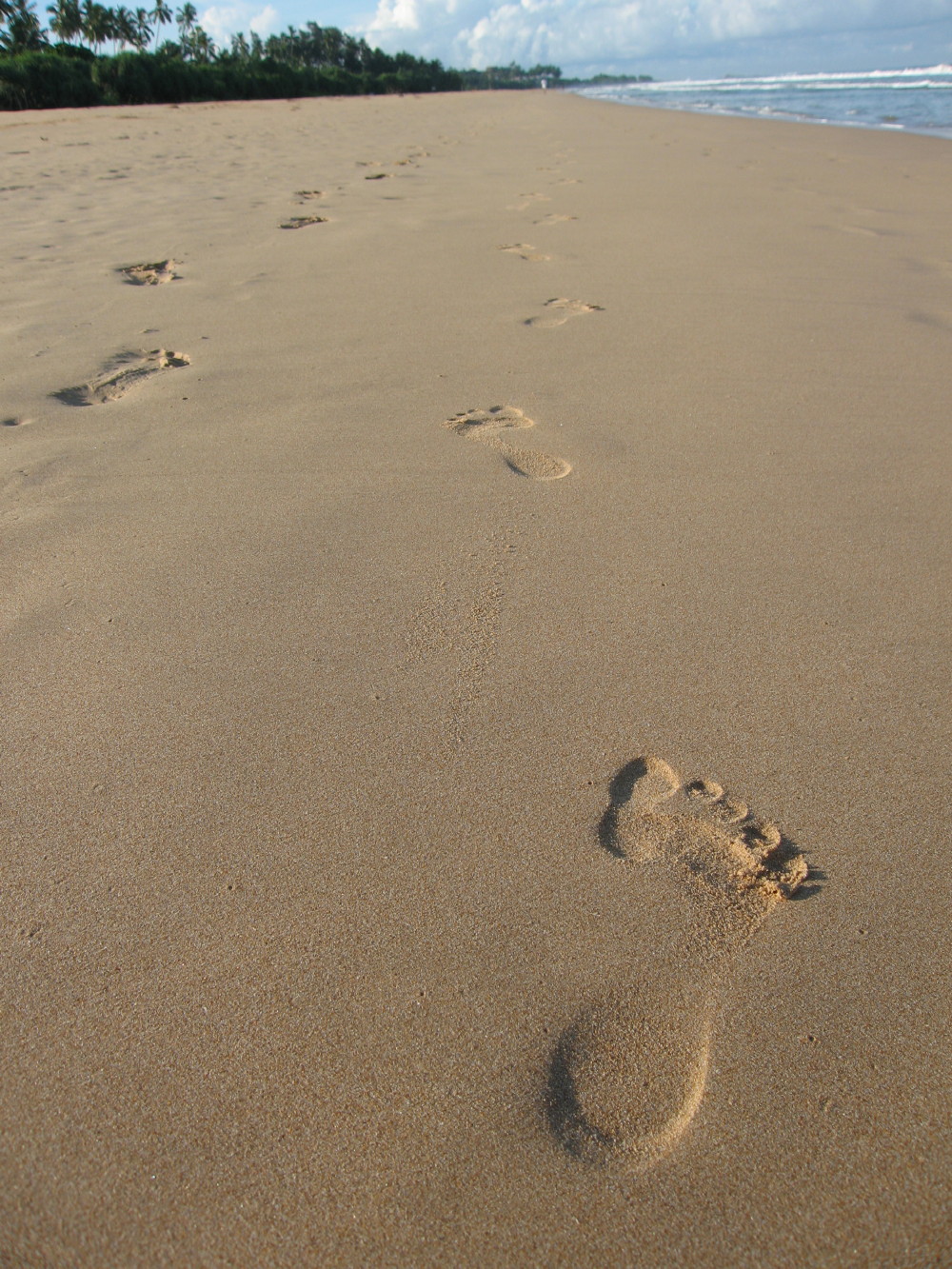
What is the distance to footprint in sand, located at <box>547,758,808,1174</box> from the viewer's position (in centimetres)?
76

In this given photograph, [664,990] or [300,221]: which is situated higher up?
[300,221]

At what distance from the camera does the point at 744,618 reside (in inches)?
54.3

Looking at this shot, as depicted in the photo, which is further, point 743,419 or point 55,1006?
point 743,419

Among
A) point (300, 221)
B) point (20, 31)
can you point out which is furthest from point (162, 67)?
point (300, 221)

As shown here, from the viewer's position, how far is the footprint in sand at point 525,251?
3410 millimetres

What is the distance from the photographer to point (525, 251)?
349cm

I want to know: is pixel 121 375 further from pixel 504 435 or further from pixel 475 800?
pixel 475 800

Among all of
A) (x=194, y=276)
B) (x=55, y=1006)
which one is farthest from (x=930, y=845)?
(x=194, y=276)

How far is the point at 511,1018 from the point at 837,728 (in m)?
0.65

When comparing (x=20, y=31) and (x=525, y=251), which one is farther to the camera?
(x=20, y=31)

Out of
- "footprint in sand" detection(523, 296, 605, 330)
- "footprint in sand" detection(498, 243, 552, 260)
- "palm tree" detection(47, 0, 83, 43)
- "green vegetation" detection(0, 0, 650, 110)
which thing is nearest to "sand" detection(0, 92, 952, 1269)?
"footprint in sand" detection(523, 296, 605, 330)

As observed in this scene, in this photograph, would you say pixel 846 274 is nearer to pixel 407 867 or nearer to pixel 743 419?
pixel 743 419

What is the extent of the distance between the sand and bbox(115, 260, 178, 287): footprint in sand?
0.78m

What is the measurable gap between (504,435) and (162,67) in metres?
24.3
